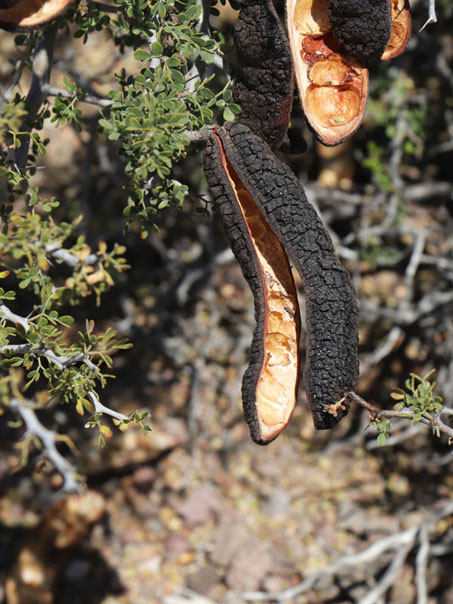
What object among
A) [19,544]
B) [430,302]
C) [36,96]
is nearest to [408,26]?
[36,96]

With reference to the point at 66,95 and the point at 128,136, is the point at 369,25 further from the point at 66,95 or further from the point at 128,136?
the point at 66,95

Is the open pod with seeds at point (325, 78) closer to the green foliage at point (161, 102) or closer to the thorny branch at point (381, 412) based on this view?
the green foliage at point (161, 102)

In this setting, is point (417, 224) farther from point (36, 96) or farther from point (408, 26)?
point (36, 96)

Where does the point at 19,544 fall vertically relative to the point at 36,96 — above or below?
below

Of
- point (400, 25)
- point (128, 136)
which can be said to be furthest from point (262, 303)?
point (400, 25)

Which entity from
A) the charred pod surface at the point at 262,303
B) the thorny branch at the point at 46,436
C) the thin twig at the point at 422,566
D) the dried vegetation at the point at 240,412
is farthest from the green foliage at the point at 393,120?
the thorny branch at the point at 46,436

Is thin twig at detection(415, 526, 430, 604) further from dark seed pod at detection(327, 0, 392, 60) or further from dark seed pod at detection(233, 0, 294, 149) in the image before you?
dark seed pod at detection(327, 0, 392, 60)
